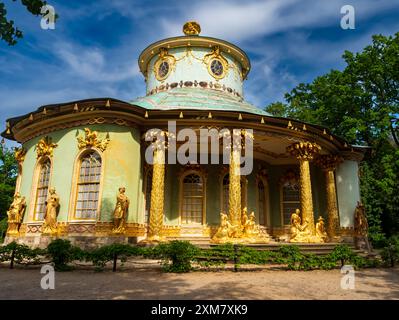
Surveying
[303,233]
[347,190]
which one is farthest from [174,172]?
[347,190]

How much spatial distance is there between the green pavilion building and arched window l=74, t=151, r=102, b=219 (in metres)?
0.04

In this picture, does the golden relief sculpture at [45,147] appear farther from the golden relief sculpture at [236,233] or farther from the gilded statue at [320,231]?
the gilded statue at [320,231]

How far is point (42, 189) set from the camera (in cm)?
1468

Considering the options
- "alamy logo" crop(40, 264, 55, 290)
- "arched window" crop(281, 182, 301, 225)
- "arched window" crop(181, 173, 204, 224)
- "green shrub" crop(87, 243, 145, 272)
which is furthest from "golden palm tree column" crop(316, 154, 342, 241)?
"alamy logo" crop(40, 264, 55, 290)

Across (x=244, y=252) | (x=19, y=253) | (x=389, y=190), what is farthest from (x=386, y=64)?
(x=19, y=253)

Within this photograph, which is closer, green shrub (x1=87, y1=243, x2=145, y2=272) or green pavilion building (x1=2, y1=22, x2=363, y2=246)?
green shrub (x1=87, y1=243, x2=145, y2=272)

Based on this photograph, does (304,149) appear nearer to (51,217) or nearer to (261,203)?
(261,203)

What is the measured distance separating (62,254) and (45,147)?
6.13m

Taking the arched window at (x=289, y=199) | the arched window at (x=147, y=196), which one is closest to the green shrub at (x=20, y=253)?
the arched window at (x=147, y=196)

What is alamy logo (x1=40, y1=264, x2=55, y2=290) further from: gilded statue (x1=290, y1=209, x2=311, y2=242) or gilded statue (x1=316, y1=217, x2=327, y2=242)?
gilded statue (x1=316, y1=217, x2=327, y2=242)

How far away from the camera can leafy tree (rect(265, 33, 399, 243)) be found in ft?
70.8

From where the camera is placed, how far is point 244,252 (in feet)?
34.8
